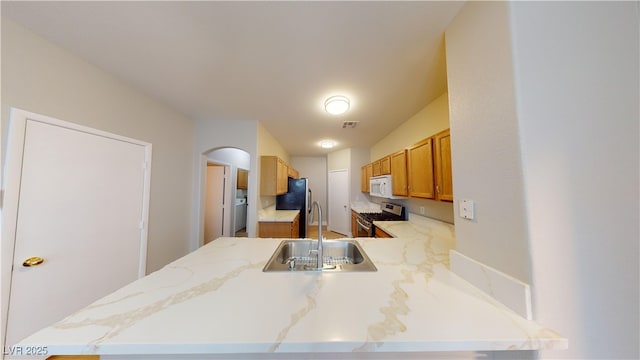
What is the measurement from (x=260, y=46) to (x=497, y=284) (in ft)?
6.93

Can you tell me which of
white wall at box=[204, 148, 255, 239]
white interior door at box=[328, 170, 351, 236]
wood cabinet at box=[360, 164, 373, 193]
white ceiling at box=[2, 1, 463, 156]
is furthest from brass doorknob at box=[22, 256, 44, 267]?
white interior door at box=[328, 170, 351, 236]

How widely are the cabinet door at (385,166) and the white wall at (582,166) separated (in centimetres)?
239

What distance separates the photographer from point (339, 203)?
5863mm

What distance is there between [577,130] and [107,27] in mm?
2778

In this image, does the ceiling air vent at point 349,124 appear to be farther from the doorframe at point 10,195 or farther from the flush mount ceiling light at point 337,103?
the doorframe at point 10,195

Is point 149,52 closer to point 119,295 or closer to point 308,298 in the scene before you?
point 119,295

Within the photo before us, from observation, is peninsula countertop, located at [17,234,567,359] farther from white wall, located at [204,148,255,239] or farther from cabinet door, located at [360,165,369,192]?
white wall, located at [204,148,255,239]

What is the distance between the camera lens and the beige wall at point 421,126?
2.40 metres

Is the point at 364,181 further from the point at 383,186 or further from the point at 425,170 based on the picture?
the point at 425,170

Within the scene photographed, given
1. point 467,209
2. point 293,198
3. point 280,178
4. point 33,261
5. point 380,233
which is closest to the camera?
point 467,209

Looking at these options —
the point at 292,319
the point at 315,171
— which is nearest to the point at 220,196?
Result: the point at 315,171

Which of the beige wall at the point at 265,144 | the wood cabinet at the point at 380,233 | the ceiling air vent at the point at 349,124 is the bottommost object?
the wood cabinet at the point at 380,233

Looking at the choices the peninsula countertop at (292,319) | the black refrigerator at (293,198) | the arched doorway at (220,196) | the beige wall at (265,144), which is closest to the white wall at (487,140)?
the peninsula countertop at (292,319)

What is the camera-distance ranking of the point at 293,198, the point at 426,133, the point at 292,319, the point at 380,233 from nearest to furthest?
the point at 292,319
the point at 426,133
the point at 380,233
the point at 293,198
